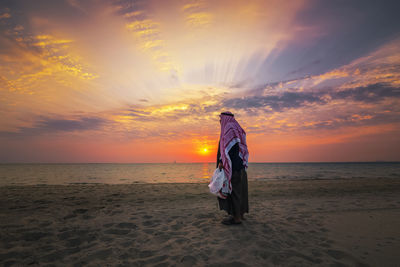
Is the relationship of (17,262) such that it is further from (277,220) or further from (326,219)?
(326,219)

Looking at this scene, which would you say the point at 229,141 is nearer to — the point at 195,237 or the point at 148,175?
the point at 195,237

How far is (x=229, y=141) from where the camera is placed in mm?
4738

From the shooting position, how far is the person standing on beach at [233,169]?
459 centimetres

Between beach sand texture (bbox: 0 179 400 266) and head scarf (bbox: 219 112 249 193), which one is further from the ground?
head scarf (bbox: 219 112 249 193)

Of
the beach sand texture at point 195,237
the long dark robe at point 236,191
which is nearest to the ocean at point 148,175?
the beach sand texture at point 195,237

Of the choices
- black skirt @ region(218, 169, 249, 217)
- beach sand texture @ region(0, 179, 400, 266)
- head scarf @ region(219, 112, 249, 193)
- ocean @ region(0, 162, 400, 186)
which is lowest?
ocean @ region(0, 162, 400, 186)

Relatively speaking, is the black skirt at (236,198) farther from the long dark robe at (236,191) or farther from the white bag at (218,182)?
the white bag at (218,182)

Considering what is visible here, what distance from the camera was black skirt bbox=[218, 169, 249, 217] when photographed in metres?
4.62

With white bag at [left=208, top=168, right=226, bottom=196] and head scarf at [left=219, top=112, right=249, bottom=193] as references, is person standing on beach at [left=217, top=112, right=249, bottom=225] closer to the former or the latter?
head scarf at [left=219, top=112, right=249, bottom=193]

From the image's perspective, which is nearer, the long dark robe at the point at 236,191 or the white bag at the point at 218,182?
the white bag at the point at 218,182

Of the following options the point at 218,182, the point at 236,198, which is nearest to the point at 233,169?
the point at 218,182

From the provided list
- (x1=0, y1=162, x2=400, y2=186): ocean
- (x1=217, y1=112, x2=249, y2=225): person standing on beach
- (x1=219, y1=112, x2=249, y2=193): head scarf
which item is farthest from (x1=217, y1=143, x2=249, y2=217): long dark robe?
(x1=0, y1=162, x2=400, y2=186): ocean

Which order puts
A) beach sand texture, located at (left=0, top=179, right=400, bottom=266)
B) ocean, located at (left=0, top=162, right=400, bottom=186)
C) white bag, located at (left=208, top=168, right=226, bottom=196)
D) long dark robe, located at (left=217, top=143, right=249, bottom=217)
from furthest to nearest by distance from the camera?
ocean, located at (left=0, top=162, right=400, bottom=186), long dark robe, located at (left=217, top=143, right=249, bottom=217), white bag, located at (left=208, top=168, right=226, bottom=196), beach sand texture, located at (left=0, top=179, right=400, bottom=266)

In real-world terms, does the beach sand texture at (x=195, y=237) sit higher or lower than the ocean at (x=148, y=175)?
higher
